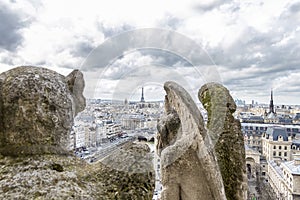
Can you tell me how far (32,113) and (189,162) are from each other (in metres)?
1.72

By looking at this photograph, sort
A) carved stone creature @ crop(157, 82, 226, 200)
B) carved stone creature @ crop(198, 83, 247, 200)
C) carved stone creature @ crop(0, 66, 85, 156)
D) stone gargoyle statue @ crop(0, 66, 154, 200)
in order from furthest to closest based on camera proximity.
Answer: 1. carved stone creature @ crop(198, 83, 247, 200)
2. carved stone creature @ crop(157, 82, 226, 200)
3. carved stone creature @ crop(0, 66, 85, 156)
4. stone gargoyle statue @ crop(0, 66, 154, 200)

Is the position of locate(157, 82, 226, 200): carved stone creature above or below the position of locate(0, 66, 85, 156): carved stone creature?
below

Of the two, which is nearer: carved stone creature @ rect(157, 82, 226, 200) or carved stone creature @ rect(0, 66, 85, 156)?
carved stone creature @ rect(0, 66, 85, 156)

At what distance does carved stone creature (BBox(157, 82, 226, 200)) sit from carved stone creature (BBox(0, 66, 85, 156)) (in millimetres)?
1276

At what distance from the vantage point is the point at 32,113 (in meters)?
2.31

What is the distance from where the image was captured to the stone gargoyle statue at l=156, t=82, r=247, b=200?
333cm

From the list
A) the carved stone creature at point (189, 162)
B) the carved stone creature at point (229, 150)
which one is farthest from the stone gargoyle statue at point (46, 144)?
the carved stone creature at point (229, 150)

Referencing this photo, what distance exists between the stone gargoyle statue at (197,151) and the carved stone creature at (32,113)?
1292mm

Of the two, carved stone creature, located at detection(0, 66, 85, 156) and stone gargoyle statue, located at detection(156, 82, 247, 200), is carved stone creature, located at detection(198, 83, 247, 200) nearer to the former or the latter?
stone gargoyle statue, located at detection(156, 82, 247, 200)

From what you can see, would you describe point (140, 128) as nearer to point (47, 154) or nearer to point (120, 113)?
point (120, 113)

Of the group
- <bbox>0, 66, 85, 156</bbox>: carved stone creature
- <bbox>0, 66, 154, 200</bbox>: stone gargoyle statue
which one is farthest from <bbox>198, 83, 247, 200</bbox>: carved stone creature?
<bbox>0, 66, 85, 156</bbox>: carved stone creature

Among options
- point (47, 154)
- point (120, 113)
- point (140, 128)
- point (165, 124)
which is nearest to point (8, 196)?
point (47, 154)

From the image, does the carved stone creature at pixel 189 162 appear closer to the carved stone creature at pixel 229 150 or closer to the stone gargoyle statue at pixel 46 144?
the carved stone creature at pixel 229 150

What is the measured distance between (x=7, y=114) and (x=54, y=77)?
0.43 metres
